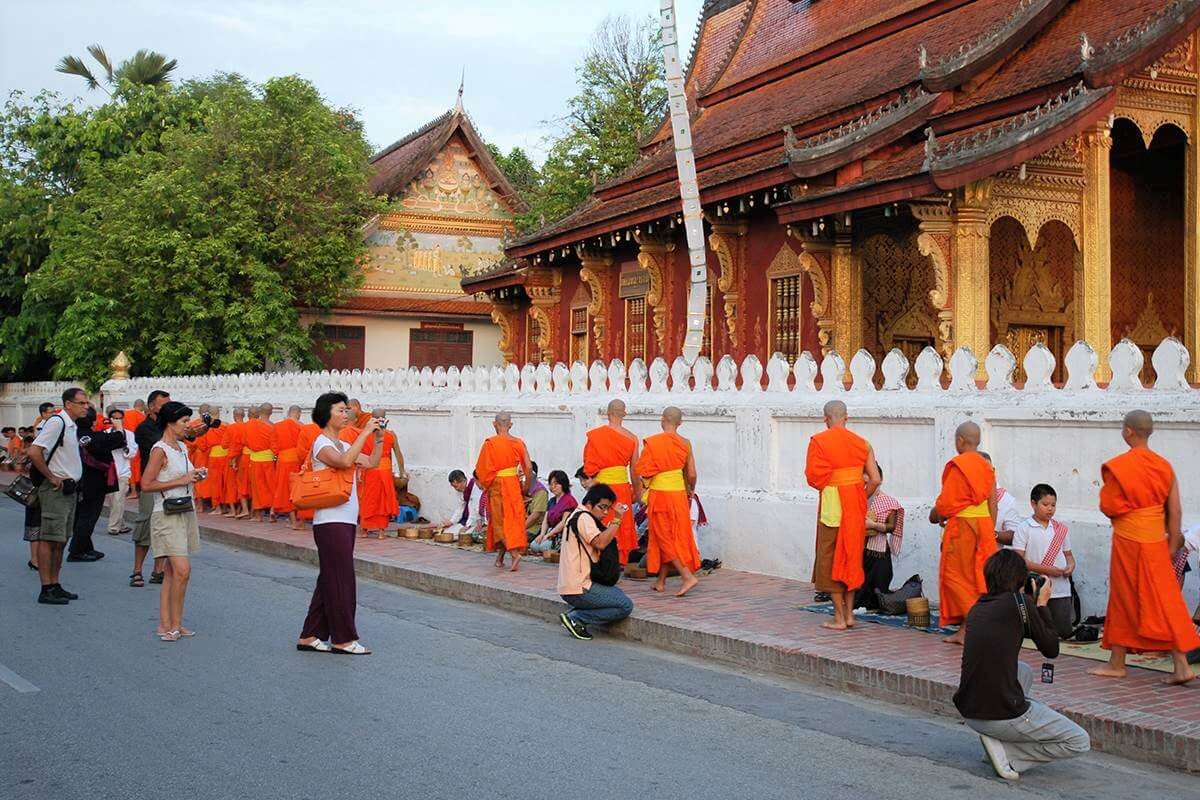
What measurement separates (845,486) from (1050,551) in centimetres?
145

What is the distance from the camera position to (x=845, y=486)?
931 centimetres

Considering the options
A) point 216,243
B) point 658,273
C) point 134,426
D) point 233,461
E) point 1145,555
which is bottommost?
point 1145,555

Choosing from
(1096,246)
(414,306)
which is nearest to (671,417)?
(1096,246)

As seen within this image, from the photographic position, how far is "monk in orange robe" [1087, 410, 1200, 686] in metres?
7.28

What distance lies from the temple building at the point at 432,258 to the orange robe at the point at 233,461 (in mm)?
11399

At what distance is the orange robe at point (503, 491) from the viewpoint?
12742mm

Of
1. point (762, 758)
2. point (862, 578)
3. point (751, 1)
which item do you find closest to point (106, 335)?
point (751, 1)

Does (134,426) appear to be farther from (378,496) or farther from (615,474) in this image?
(615,474)

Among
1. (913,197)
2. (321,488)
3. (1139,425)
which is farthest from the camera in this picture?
(913,197)

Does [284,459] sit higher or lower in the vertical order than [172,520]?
higher

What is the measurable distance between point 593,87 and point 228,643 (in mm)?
29820

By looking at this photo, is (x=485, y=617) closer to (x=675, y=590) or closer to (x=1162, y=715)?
(x=675, y=590)

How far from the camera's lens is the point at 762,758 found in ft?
20.3

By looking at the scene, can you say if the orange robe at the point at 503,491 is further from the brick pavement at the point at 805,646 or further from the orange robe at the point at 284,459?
the orange robe at the point at 284,459
